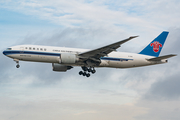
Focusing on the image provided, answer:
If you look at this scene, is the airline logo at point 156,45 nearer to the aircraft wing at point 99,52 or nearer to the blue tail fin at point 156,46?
the blue tail fin at point 156,46

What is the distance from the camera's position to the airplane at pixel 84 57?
3781 cm

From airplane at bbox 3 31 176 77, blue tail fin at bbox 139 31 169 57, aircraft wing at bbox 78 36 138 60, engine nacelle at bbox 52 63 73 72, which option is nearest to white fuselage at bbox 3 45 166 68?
airplane at bbox 3 31 176 77

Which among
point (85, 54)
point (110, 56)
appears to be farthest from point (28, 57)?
point (110, 56)

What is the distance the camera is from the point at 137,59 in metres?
42.2

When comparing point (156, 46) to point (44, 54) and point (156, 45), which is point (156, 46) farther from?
point (44, 54)

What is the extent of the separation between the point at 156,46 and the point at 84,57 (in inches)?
533

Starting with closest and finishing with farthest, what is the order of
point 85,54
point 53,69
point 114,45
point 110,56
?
point 114,45, point 85,54, point 110,56, point 53,69

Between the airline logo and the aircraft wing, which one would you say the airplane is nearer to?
the aircraft wing

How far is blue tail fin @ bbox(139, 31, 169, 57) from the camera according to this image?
44.1 metres

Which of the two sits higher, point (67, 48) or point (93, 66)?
point (67, 48)

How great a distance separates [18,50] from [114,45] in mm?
14130

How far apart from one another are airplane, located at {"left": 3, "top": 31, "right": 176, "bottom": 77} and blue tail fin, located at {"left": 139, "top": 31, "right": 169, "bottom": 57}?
114 centimetres

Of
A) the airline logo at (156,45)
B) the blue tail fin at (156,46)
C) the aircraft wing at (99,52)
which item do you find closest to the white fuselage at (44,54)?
the aircraft wing at (99,52)

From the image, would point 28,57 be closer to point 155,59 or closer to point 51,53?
point 51,53
